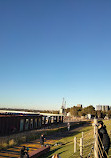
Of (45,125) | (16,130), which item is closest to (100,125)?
(16,130)

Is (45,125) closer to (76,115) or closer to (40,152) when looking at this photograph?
(40,152)

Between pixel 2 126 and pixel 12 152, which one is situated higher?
pixel 2 126

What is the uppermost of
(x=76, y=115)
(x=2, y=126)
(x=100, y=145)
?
(x=100, y=145)

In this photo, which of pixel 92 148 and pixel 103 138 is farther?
pixel 92 148

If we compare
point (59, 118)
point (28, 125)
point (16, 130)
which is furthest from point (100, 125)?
point (59, 118)

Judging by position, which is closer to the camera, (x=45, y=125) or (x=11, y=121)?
(x=11, y=121)

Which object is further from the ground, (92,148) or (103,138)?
(103,138)

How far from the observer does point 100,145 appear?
19.6 ft

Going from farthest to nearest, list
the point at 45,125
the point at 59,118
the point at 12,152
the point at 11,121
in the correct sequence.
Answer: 1. the point at 59,118
2. the point at 45,125
3. the point at 11,121
4. the point at 12,152

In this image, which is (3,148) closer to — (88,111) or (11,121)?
(11,121)

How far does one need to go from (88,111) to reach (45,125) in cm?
4777

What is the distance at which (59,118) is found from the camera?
38.7 m

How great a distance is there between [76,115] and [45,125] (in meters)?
49.7

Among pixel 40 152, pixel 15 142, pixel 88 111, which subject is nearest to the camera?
pixel 40 152
